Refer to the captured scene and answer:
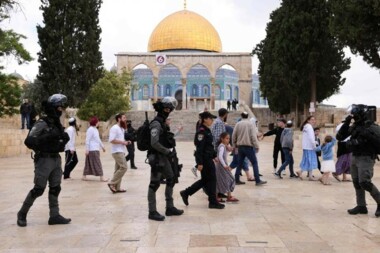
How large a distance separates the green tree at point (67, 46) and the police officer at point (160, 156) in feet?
90.1

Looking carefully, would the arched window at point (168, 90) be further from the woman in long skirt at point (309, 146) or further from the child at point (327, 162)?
the child at point (327, 162)

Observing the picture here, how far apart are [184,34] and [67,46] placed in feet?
97.2

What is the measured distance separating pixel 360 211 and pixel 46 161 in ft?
13.9

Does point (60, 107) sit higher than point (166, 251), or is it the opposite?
point (60, 107)

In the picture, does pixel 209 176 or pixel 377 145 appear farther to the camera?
pixel 209 176

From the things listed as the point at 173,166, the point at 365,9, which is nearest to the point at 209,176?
the point at 173,166

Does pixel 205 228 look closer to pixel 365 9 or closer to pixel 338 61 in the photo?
pixel 365 9

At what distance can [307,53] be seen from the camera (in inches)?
1156

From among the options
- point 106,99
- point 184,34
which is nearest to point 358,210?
point 106,99

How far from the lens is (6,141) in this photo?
66.3 ft

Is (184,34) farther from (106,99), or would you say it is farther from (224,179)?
(224,179)

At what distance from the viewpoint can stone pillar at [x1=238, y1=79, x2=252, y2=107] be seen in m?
53.1

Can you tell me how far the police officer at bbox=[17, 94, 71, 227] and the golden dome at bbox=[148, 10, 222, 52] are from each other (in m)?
55.2

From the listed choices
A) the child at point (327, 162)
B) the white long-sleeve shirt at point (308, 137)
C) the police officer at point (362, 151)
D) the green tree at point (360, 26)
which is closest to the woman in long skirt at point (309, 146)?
the white long-sleeve shirt at point (308, 137)
